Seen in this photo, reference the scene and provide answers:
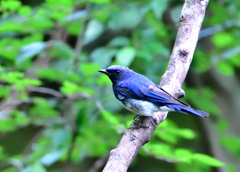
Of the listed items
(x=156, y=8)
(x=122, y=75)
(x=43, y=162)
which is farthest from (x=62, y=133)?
(x=156, y=8)

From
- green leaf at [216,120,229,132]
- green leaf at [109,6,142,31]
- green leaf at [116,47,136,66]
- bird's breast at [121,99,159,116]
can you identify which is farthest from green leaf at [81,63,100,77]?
green leaf at [216,120,229,132]

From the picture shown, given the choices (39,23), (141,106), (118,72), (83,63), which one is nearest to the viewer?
(141,106)

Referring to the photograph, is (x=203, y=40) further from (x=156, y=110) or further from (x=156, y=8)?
(x=156, y=110)

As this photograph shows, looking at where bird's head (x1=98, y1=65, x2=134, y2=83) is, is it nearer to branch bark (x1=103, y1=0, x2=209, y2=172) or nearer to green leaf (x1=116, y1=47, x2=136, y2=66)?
green leaf (x1=116, y1=47, x2=136, y2=66)

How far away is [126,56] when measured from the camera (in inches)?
118

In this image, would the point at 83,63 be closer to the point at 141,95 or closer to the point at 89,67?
the point at 89,67

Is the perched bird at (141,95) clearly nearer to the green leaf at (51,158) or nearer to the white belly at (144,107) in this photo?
the white belly at (144,107)

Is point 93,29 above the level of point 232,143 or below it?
above

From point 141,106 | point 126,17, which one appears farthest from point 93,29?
point 141,106

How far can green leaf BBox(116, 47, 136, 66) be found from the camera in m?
2.96

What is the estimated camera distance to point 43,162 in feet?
10.2

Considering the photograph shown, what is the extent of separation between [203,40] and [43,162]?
2.88m

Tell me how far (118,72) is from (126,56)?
25cm

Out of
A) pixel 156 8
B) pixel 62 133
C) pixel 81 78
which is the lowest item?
pixel 62 133
